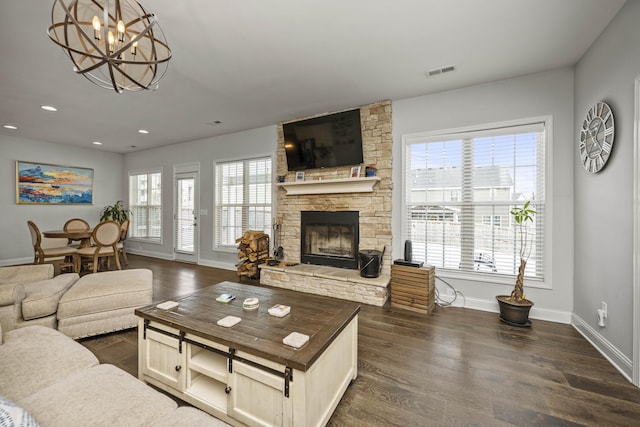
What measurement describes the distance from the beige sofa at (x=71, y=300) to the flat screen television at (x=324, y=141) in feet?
8.81

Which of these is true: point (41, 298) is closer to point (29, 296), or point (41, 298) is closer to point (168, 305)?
point (29, 296)

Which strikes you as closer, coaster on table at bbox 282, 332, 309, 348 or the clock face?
coaster on table at bbox 282, 332, 309, 348

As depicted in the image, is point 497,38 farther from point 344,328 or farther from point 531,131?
point 344,328

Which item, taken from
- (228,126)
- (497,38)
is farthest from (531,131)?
(228,126)

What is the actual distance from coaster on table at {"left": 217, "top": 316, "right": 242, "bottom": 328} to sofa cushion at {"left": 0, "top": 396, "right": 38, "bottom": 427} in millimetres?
807

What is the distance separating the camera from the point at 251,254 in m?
4.33

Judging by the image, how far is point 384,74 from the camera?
9.39ft

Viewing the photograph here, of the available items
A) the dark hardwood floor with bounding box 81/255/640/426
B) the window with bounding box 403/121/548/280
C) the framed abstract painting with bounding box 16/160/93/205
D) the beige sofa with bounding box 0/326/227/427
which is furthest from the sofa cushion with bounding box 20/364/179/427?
the framed abstract painting with bounding box 16/160/93/205

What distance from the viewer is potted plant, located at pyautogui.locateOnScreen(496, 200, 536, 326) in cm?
259

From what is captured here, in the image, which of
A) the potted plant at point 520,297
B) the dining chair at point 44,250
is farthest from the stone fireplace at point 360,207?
the dining chair at point 44,250

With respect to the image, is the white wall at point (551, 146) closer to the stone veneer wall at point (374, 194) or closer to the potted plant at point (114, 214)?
the stone veneer wall at point (374, 194)

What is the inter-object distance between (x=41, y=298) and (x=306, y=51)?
10.3 ft

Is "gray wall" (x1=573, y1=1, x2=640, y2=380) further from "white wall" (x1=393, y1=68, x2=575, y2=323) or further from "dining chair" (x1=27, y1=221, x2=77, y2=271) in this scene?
"dining chair" (x1=27, y1=221, x2=77, y2=271)

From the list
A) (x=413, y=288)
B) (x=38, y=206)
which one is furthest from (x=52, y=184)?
(x=413, y=288)
